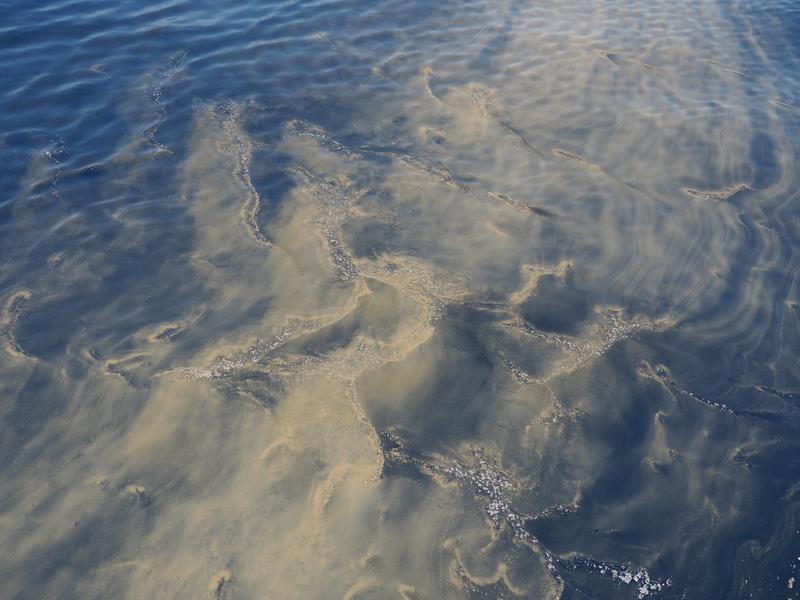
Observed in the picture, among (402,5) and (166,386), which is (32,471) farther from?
(402,5)

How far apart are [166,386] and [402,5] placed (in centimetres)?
875

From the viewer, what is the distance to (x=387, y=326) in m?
4.71

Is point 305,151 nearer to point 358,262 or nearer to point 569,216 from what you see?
point 358,262

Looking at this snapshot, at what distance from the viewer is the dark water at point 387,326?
11.7 ft

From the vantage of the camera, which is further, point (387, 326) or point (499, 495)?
point (387, 326)

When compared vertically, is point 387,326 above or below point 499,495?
above

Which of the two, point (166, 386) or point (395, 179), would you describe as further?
point (395, 179)

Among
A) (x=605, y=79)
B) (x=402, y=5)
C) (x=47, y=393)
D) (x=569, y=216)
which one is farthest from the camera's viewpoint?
(x=402, y=5)

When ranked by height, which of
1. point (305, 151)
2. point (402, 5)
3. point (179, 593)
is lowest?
point (179, 593)

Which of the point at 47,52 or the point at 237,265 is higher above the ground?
the point at 47,52

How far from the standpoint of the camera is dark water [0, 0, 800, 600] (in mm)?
3566

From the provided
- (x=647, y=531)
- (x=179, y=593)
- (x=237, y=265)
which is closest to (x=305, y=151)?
(x=237, y=265)

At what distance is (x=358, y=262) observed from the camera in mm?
5266

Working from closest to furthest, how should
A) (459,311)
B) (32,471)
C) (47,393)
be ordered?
1. (32,471)
2. (47,393)
3. (459,311)
